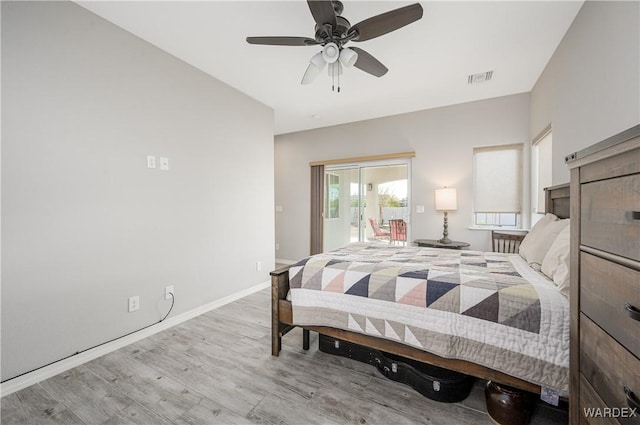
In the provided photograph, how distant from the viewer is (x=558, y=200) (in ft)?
7.80

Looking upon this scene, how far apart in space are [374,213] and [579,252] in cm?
389

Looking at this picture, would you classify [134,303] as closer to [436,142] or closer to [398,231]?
[398,231]

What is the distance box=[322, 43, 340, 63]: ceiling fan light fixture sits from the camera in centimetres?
192

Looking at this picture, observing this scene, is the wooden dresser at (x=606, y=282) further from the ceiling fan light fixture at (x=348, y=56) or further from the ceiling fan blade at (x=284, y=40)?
the ceiling fan blade at (x=284, y=40)

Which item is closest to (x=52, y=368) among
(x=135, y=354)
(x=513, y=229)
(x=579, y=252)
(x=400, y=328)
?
(x=135, y=354)

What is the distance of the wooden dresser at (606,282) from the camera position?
2.13 ft

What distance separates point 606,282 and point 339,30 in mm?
1972

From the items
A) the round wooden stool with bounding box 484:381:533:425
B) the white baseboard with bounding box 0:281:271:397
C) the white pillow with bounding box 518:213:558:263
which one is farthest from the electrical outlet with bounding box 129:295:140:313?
the white pillow with bounding box 518:213:558:263

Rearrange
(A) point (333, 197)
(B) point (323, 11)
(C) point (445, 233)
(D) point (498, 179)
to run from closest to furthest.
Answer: (B) point (323, 11), (D) point (498, 179), (C) point (445, 233), (A) point (333, 197)

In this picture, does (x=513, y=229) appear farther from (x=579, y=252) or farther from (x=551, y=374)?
(x=579, y=252)

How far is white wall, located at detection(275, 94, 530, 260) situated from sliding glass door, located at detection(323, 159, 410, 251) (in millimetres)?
230

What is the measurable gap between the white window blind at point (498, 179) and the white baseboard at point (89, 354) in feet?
12.9

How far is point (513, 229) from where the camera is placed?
12.0 feet

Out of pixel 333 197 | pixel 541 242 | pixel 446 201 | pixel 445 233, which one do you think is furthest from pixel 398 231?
pixel 541 242
